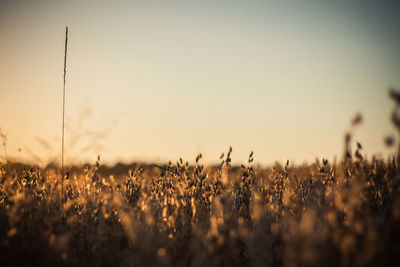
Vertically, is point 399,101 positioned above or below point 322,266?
above

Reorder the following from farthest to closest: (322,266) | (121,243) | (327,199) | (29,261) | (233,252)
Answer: (327,199)
(121,243)
(29,261)
(233,252)
(322,266)

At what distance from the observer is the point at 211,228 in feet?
6.97

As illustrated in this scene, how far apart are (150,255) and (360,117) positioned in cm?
164

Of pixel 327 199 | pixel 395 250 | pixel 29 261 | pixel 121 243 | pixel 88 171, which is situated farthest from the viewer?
pixel 88 171

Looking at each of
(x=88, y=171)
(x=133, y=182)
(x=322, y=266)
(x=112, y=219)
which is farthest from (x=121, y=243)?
(x=322, y=266)

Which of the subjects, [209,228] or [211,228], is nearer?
[211,228]

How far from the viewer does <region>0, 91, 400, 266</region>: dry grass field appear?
1693mm

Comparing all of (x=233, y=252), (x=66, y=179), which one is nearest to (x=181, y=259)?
(x=233, y=252)

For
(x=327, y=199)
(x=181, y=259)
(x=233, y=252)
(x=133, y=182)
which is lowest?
(x=181, y=259)

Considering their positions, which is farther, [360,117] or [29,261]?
[29,261]

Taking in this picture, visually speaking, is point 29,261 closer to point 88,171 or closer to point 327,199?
point 88,171

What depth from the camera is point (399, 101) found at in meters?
1.58

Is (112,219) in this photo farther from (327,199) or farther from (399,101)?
(399,101)

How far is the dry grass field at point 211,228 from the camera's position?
1693 mm
